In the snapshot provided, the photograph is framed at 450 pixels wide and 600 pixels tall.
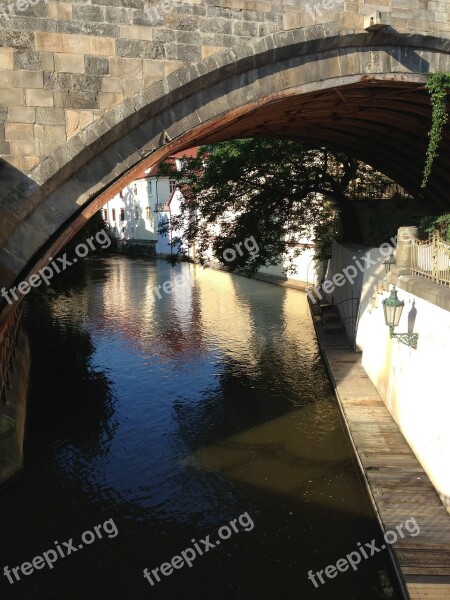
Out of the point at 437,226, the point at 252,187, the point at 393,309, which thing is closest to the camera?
the point at 393,309

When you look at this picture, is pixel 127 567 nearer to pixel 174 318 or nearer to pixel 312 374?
pixel 312 374

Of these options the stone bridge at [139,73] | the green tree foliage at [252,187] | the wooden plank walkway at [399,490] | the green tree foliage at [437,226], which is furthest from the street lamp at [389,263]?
the green tree foliage at [252,187]

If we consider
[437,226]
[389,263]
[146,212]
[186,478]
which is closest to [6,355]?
[186,478]

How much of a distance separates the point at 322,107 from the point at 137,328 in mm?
12471

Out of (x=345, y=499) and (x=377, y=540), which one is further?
(x=345, y=499)

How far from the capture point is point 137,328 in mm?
22156

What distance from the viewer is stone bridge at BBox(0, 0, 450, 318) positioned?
7.96 meters

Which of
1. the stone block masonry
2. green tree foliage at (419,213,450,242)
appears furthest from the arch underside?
green tree foliage at (419,213,450,242)

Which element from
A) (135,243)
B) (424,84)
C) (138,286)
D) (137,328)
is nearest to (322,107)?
(424,84)

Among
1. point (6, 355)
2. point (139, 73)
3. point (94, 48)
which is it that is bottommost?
point (6, 355)

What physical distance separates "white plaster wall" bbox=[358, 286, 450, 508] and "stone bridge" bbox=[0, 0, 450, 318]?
Answer: 15.5 feet

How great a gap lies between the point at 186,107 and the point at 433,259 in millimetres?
5217

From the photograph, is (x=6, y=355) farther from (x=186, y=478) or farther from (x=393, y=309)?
(x=393, y=309)

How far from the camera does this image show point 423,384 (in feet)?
30.5
